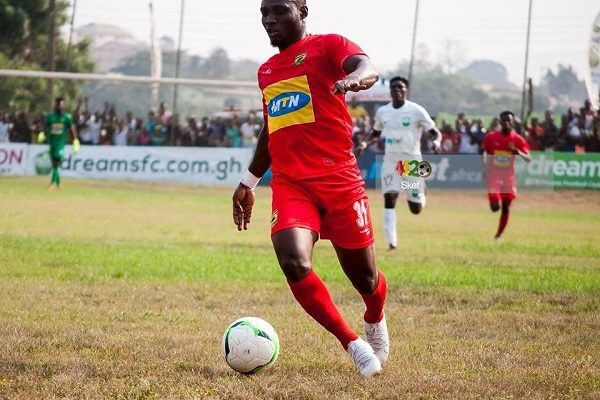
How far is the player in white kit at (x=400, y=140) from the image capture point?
51.5 ft

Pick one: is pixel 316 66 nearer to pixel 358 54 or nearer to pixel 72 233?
pixel 358 54

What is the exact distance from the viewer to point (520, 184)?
28.8m

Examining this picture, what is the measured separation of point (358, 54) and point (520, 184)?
2341cm

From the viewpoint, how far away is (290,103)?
6316 millimetres

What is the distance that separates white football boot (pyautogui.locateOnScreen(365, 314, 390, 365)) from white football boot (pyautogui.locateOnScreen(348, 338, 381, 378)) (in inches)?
15.3

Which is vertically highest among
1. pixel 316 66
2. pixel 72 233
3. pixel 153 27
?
pixel 153 27

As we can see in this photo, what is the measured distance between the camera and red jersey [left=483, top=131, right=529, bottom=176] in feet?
64.2

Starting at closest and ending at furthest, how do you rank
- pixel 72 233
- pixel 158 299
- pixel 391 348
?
1. pixel 391 348
2. pixel 158 299
3. pixel 72 233

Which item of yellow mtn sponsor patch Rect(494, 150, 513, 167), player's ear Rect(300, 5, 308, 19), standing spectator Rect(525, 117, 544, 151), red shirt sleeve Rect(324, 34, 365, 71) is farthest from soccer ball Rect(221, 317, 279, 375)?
standing spectator Rect(525, 117, 544, 151)

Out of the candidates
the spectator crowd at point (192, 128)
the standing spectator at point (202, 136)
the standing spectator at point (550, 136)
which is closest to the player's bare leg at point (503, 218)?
→ the standing spectator at point (550, 136)

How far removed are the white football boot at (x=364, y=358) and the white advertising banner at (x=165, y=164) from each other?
25804 millimetres

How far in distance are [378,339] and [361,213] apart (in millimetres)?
833

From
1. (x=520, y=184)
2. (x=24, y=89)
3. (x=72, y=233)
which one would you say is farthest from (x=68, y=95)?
(x=72, y=233)

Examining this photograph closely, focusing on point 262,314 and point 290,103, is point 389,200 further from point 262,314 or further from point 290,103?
point 290,103
